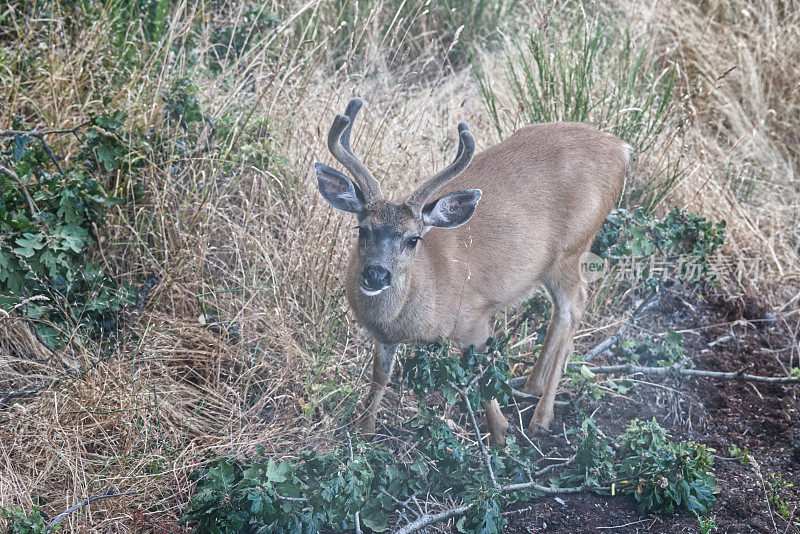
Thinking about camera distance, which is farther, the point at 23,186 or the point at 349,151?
the point at 23,186

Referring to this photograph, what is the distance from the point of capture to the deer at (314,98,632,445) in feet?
12.2

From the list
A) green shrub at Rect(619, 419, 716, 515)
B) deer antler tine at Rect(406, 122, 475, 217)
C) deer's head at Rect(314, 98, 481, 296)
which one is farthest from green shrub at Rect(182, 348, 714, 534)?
deer antler tine at Rect(406, 122, 475, 217)

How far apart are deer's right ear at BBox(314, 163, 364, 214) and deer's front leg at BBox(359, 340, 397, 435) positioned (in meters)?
0.69

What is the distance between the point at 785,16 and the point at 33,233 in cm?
608

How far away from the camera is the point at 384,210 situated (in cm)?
372

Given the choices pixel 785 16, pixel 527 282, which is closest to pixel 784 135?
pixel 785 16

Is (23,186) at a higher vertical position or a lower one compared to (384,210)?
lower

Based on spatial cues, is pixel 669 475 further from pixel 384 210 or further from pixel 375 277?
pixel 384 210

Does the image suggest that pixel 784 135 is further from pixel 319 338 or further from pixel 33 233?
pixel 33 233

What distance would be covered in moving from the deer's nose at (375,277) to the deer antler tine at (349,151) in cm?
36

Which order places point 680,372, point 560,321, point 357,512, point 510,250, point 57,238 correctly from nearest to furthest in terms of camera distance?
point 357,512, point 57,238, point 510,250, point 680,372, point 560,321

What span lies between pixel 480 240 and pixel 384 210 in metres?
0.66

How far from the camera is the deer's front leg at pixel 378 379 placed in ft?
13.0

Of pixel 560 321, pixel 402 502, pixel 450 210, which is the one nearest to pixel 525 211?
pixel 450 210
